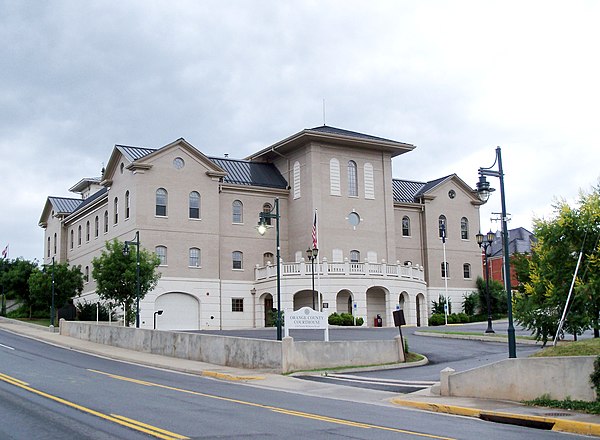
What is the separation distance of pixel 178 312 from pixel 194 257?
436cm

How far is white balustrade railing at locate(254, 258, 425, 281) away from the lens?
53312 millimetres

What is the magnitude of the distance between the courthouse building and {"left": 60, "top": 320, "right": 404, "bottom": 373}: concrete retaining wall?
1970cm

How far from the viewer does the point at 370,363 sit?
2844 centimetres

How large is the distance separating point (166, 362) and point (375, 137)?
34886 millimetres

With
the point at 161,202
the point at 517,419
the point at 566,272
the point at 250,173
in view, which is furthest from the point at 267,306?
the point at 517,419

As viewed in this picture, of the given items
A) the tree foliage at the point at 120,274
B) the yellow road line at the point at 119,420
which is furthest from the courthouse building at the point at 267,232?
the yellow road line at the point at 119,420

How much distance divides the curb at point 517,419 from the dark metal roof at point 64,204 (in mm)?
60143

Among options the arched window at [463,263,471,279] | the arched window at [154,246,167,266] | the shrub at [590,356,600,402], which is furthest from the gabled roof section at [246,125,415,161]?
the shrub at [590,356,600,402]

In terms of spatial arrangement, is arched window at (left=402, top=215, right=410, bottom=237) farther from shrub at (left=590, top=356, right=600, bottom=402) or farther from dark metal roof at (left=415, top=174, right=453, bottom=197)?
shrub at (left=590, top=356, right=600, bottom=402)

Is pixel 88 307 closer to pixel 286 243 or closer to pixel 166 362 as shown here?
pixel 286 243

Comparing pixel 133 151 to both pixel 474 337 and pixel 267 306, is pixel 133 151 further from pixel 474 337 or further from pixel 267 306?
pixel 474 337

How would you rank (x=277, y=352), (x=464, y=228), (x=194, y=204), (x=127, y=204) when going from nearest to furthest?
(x=277, y=352), (x=127, y=204), (x=194, y=204), (x=464, y=228)

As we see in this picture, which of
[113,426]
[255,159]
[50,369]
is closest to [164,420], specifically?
[113,426]

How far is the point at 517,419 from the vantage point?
15.8m
